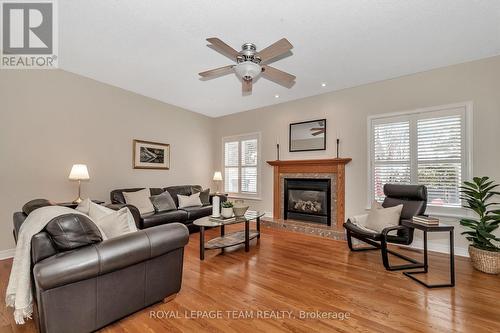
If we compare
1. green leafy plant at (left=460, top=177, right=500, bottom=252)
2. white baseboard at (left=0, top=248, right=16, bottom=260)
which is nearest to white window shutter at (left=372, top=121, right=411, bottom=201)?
green leafy plant at (left=460, top=177, right=500, bottom=252)

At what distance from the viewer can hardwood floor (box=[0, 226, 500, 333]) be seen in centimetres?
189

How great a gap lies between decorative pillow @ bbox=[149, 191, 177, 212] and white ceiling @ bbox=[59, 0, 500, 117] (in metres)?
2.18

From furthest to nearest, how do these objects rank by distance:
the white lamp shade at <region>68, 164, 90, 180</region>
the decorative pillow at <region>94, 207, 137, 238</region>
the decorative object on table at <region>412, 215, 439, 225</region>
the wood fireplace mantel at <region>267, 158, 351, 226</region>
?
the wood fireplace mantel at <region>267, 158, 351, 226</region> → the white lamp shade at <region>68, 164, 90, 180</region> → the decorative object on table at <region>412, 215, 439, 225</region> → the decorative pillow at <region>94, 207, 137, 238</region>

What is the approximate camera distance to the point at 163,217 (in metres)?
4.12

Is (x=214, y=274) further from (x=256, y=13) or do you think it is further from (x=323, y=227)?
(x=256, y=13)

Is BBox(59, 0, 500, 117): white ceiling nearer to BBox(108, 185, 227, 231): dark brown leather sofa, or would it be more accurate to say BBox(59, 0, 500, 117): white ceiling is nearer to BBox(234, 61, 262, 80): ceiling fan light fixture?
BBox(234, 61, 262, 80): ceiling fan light fixture

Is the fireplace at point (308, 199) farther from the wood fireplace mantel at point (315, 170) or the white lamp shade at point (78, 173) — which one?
the white lamp shade at point (78, 173)

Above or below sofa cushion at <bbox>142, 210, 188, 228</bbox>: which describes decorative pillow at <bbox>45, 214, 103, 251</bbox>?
above

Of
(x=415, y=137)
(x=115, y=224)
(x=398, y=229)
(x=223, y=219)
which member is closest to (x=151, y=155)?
(x=223, y=219)

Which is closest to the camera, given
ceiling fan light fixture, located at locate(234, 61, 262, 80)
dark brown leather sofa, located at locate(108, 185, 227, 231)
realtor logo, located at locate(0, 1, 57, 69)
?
realtor logo, located at locate(0, 1, 57, 69)

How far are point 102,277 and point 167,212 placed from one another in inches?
103

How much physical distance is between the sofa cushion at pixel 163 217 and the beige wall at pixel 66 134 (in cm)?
115

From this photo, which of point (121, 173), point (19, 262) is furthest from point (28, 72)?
point (19, 262)

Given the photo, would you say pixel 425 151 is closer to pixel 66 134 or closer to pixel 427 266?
pixel 427 266
